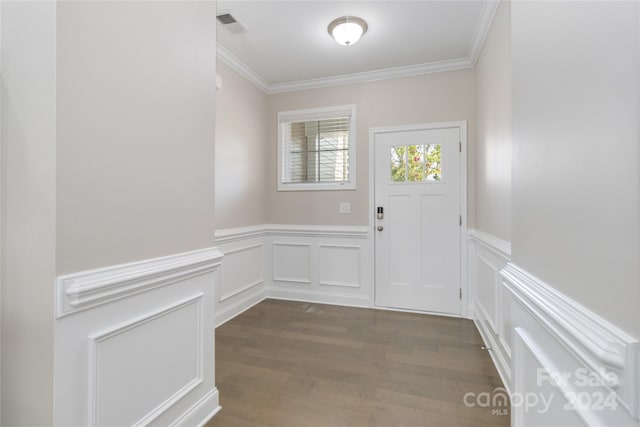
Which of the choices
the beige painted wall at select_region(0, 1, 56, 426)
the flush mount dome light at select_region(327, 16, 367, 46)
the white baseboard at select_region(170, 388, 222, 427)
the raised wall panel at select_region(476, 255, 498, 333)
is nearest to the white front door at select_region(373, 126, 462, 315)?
the raised wall panel at select_region(476, 255, 498, 333)

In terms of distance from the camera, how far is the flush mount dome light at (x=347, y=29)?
2418 millimetres

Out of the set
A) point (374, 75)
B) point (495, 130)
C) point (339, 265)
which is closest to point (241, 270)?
point (339, 265)

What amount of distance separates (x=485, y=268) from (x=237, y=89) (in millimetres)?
2893

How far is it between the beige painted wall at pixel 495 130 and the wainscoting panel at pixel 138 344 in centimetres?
186

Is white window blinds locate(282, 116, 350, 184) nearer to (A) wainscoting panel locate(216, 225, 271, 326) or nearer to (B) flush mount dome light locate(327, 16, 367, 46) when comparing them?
(A) wainscoting panel locate(216, 225, 271, 326)

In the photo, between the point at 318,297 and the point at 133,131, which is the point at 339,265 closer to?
the point at 318,297

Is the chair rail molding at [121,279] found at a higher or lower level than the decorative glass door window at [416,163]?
lower

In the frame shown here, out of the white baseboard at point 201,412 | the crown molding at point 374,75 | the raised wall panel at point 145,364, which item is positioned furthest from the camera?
the crown molding at point 374,75

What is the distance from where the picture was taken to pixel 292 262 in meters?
3.69

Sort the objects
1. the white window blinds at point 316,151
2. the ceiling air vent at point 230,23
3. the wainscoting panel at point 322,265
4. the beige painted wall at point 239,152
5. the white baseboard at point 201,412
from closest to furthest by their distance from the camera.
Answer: the white baseboard at point 201,412 < the ceiling air vent at point 230,23 < the beige painted wall at point 239,152 < the wainscoting panel at point 322,265 < the white window blinds at point 316,151

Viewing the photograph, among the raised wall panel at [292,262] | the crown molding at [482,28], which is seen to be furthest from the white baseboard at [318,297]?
the crown molding at [482,28]

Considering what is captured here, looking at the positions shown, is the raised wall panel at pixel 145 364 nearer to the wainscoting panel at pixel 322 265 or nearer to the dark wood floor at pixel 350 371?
the dark wood floor at pixel 350 371

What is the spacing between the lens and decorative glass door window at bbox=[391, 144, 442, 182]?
3.20 metres

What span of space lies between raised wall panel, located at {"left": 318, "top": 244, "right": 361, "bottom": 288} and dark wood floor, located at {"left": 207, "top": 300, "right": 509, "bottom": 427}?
0.43m
